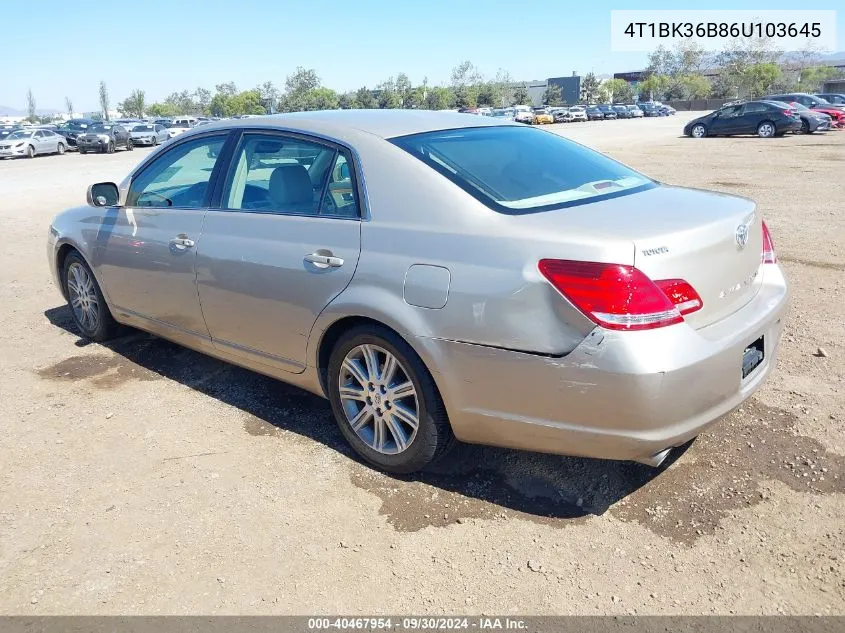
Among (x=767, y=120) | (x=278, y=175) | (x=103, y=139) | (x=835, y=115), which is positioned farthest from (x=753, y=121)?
(x=103, y=139)

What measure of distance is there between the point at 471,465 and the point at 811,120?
28.9m

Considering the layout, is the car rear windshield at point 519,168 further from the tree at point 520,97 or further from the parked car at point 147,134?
the tree at point 520,97

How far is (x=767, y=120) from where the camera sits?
27094 millimetres

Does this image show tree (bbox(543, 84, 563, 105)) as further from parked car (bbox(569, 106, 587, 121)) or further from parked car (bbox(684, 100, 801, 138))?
parked car (bbox(684, 100, 801, 138))

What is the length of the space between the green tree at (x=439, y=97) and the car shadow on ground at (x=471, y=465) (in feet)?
336

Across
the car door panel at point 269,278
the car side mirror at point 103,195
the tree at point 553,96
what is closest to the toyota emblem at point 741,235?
the car door panel at point 269,278

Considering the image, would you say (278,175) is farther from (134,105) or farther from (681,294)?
(134,105)

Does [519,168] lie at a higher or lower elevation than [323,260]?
higher

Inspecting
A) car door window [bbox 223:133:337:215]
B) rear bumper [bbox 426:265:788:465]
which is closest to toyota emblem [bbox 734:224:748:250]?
rear bumper [bbox 426:265:788:465]

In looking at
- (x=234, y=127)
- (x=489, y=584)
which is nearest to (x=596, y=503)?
(x=489, y=584)

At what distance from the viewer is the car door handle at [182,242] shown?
13.2 ft

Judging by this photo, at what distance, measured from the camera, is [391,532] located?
9.71 feet

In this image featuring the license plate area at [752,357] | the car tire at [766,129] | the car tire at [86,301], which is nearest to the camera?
Result: the license plate area at [752,357]

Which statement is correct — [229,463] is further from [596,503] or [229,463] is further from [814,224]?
[814,224]
